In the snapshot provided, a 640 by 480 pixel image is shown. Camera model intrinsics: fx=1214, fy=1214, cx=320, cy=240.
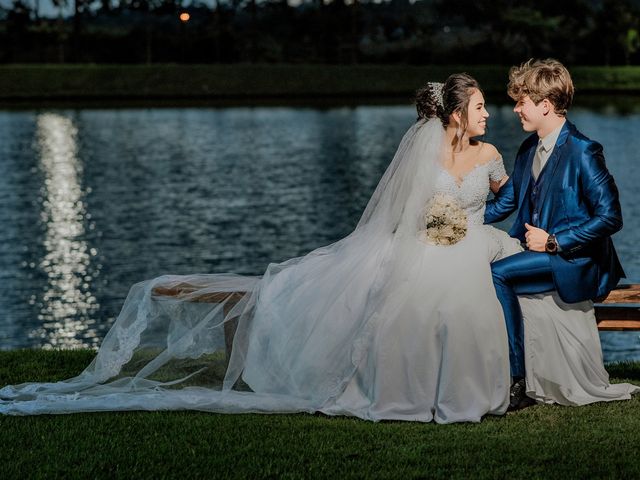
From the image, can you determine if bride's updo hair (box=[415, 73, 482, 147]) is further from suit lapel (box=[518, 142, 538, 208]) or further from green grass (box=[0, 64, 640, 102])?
green grass (box=[0, 64, 640, 102])

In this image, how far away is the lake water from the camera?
57.2ft

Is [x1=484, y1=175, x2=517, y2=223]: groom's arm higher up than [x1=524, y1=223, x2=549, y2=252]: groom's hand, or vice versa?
[x1=484, y1=175, x2=517, y2=223]: groom's arm

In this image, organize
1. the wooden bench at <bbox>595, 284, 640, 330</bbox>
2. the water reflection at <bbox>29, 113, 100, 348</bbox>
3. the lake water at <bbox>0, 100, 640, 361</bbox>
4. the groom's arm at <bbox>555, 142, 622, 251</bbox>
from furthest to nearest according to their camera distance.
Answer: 1. the lake water at <bbox>0, 100, 640, 361</bbox>
2. the water reflection at <bbox>29, 113, 100, 348</bbox>
3. the wooden bench at <bbox>595, 284, 640, 330</bbox>
4. the groom's arm at <bbox>555, 142, 622, 251</bbox>

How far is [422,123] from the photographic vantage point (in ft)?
24.5

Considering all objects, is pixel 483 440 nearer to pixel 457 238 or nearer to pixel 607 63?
pixel 457 238

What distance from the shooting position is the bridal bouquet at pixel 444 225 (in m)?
7.09

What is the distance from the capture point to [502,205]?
7.66 m

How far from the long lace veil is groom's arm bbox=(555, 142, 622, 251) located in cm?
91

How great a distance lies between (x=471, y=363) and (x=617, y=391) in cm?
100

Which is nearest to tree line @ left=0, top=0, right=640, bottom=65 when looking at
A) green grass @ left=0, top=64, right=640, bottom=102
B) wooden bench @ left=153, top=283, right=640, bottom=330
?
green grass @ left=0, top=64, right=640, bottom=102

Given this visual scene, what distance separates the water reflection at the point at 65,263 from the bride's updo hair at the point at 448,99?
7.53 meters

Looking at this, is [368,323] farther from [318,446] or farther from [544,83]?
[544,83]

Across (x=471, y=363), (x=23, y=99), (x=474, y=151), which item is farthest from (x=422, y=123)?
(x=23, y=99)

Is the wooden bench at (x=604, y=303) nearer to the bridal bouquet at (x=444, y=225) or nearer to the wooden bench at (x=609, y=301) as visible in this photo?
the wooden bench at (x=609, y=301)
